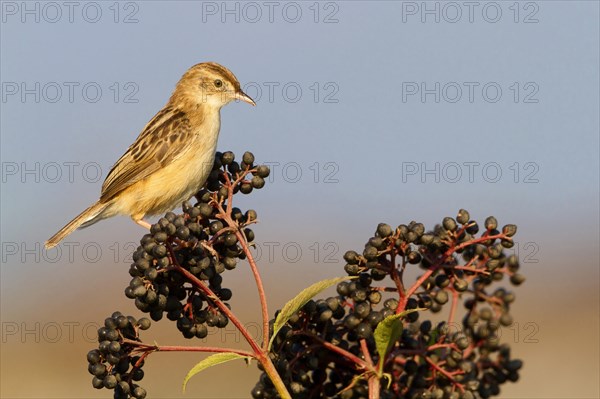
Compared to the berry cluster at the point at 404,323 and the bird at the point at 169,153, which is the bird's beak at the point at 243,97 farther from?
the berry cluster at the point at 404,323

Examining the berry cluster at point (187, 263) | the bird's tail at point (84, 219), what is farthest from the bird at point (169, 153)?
the berry cluster at point (187, 263)

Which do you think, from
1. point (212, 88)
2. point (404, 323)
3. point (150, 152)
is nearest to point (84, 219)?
point (150, 152)

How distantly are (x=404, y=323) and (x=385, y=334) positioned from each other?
528 mm

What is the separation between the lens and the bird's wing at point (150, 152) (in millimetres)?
8289

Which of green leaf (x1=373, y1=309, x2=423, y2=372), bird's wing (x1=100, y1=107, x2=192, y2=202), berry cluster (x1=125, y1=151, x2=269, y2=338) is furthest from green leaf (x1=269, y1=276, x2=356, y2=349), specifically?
bird's wing (x1=100, y1=107, x2=192, y2=202)

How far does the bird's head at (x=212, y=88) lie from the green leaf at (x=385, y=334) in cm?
527

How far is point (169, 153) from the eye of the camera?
27.1 ft

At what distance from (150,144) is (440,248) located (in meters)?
4.80

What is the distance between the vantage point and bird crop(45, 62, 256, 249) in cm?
804

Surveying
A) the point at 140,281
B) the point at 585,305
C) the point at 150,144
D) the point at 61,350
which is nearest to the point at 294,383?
the point at 140,281

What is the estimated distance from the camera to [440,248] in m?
4.21

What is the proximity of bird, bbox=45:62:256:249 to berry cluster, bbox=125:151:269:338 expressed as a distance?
10.6 feet

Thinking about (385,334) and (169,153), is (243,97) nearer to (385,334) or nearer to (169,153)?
(169,153)

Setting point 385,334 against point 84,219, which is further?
point 84,219
